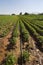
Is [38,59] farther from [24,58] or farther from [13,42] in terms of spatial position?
[13,42]

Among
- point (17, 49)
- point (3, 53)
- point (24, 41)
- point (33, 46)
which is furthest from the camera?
point (24, 41)

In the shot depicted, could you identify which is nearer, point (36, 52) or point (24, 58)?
point (24, 58)

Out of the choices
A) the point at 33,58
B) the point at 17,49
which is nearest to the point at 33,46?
the point at 17,49

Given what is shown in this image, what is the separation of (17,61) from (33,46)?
11.8 ft

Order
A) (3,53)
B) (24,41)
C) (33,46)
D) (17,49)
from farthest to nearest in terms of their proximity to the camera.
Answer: (24,41)
(33,46)
(17,49)
(3,53)

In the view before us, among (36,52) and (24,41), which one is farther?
(24,41)

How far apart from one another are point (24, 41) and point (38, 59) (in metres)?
4.64

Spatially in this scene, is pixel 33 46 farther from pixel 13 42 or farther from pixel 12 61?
pixel 12 61

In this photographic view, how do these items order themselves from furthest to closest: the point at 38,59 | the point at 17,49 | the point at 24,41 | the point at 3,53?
the point at 24,41 < the point at 17,49 < the point at 3,53 < the point at 38,59

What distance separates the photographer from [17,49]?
12.6 metres

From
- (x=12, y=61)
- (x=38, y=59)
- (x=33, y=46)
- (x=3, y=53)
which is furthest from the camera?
(x=33, y=46)

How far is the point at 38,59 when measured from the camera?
34.7 feet

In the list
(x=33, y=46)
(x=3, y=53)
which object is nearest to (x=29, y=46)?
(x=33, y=46)

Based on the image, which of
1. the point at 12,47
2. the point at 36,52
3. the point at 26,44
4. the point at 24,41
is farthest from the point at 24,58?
the point at 24,41
